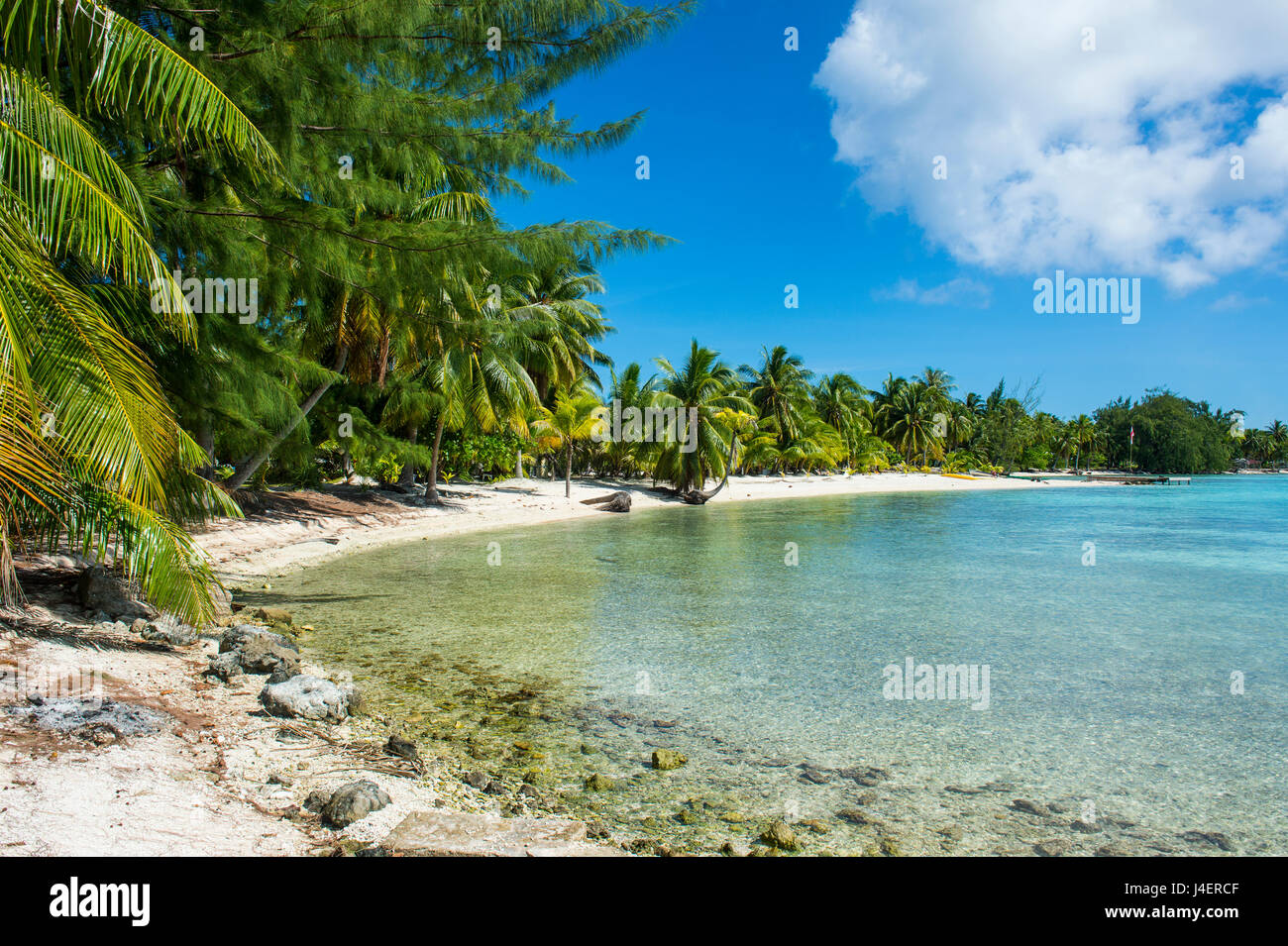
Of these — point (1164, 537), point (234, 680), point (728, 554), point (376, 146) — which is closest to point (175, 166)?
point (376, 146)

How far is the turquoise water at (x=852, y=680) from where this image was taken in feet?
14.6

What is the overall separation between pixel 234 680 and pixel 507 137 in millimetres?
5851

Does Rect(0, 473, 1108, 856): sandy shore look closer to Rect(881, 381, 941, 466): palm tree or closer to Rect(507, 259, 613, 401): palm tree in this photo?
Rect(507, 259, 613, 401): palm tree

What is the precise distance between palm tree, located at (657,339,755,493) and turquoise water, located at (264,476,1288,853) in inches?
650

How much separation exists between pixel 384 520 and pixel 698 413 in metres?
16.2

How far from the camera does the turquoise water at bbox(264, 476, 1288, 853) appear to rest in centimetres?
446

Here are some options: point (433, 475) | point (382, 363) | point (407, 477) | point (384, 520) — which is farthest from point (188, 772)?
point (407, 477)

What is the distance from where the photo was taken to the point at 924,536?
74.3 ft

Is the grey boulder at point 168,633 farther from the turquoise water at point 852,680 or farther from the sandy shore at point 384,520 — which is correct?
the sandy shore at point 384,520

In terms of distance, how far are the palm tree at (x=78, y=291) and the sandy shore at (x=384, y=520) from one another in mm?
7053

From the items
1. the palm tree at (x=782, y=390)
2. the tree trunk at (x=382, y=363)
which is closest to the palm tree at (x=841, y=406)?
the palm tree at (x=782, y=390)

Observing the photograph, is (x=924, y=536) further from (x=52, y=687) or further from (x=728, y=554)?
(x=52, y=687)

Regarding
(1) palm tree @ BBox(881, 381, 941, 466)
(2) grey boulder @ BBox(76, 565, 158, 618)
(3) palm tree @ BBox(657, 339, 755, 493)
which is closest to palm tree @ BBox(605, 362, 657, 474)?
(3) palm tree @ BBox(657, 339, 755, 493)
